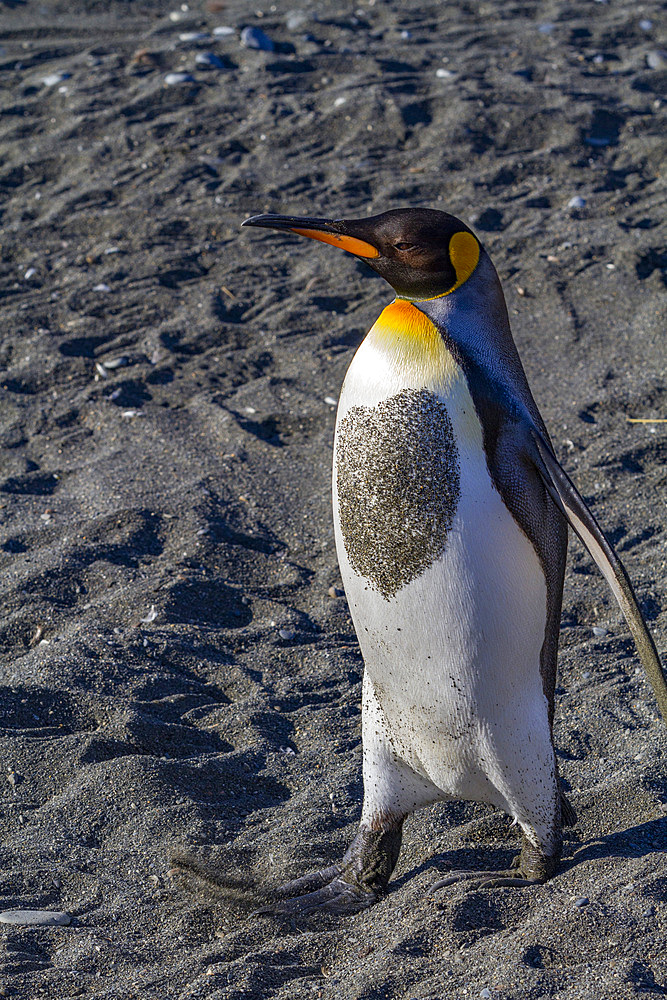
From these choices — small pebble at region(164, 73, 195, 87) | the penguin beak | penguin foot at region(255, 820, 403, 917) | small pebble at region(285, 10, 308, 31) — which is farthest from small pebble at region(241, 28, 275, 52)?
penguin foot at region(255, 820, 403, 917)

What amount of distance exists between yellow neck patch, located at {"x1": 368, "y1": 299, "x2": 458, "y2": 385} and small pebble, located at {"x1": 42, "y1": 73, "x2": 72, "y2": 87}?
6.12 m

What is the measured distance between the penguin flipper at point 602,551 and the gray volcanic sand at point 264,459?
456 mm

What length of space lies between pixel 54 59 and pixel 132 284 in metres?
3.34

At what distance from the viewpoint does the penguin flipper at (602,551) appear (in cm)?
240

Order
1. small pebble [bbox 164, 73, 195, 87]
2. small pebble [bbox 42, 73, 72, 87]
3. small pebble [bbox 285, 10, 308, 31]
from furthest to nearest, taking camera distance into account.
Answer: small pebble [bbox 285, 10, 308, 31] < small pebble [bbox 42, 73, 72, 87] < small pebble [bbox 164, 73, 195, 87]

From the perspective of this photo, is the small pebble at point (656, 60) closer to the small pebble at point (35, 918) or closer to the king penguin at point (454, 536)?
the king penguin at point (454, 536)

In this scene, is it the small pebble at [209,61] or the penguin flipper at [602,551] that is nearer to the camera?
the penguin flipper at [602,551]

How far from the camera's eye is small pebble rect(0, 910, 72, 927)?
2529 mm

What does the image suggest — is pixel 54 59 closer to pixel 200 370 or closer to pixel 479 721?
pixel 200 370

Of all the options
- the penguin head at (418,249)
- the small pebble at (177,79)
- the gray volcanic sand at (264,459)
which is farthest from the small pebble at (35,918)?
the small pebble at (177,79)

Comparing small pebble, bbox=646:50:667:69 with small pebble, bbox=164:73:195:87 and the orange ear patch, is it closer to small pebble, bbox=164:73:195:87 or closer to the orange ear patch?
small pebble, bbox=164:73:195:87

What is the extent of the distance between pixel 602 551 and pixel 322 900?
1.08m

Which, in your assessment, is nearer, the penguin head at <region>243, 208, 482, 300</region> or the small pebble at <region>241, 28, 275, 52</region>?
the penguin head at <region>243, 208, 482, 300</region>

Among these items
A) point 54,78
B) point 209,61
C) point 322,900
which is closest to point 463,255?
point 322,900
